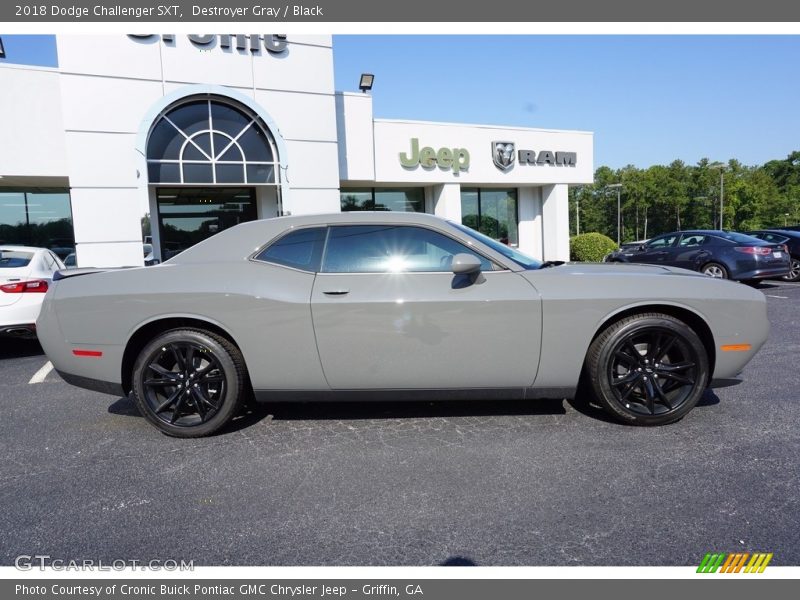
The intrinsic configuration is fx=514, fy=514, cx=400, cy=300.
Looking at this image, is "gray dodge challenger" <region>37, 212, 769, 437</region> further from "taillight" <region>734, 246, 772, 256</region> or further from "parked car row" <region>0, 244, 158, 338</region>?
"taillight" <region>734, 246, 772, 256</region>

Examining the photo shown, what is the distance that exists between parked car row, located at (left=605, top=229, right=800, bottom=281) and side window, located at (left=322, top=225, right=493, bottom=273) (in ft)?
29.1

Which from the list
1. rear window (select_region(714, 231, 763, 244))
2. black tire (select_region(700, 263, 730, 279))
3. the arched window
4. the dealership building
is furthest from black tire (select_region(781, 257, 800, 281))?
the arched window

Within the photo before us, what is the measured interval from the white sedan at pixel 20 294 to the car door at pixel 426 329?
4258 millimetres

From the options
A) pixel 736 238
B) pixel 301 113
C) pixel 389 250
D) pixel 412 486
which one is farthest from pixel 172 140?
pixel 736 238

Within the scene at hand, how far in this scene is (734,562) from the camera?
2150 millimetres

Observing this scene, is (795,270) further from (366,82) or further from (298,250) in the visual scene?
(298,250)

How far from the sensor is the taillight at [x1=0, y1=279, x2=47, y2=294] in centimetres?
592

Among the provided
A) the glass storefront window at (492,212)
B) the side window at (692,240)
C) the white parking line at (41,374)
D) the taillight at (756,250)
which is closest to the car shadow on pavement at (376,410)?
the white parking line at (41,374)

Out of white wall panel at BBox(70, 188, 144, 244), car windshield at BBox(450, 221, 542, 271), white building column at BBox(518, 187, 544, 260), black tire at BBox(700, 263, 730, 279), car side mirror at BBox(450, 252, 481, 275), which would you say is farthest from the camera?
white building column at BBox(518, 187, 544, 260)

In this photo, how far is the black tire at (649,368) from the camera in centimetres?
344

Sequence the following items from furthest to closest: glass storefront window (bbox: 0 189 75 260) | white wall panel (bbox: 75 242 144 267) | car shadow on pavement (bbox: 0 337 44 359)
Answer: glass storefront window (bbox: 0 189 75 260)
white wall panel (bbox: 75 242 144 267)
car shadow on pavement (bbox: 0 337 44 359)

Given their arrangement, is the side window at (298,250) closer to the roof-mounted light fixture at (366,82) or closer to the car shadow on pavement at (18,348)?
the car shadow on pavement at (18,348)

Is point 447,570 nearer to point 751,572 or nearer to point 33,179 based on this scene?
point 751,572

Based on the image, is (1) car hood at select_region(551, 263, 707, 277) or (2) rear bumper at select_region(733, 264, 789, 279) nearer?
(1) car hood at select_region(551, 263, 707, 277)
